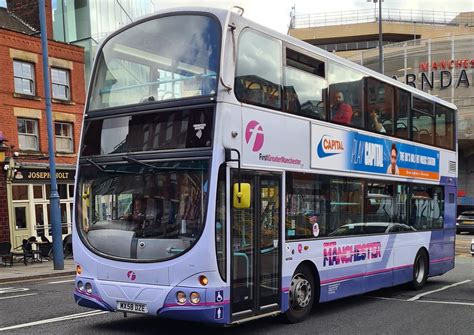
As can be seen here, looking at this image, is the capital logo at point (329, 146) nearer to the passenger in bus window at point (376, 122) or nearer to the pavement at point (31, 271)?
the passenger in bus window at point (376, 122)

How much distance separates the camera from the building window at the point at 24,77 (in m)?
22.5

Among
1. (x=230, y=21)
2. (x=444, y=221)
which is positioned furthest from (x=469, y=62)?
(x=230, y=21)

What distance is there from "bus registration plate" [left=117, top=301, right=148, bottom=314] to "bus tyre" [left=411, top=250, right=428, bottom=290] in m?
7.05

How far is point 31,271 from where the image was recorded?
16.3 metres

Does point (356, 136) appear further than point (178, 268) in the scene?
Yes

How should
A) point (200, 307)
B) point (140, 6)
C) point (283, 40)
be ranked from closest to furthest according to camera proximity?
point (200, 307)
point (283, 40)
point (140, 6)

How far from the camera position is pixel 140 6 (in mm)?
34969

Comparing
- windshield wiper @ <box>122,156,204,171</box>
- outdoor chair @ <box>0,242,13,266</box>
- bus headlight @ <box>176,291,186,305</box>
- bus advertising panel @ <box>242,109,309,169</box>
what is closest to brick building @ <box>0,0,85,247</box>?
outdoor chair @ <box>0,242,13,266</box>

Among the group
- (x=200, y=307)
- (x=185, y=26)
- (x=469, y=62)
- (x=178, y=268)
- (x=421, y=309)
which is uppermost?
(x=469, y=62)

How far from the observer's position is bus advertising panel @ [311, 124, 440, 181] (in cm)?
823

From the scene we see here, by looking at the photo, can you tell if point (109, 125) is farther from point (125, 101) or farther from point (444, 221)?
point (444, 221)

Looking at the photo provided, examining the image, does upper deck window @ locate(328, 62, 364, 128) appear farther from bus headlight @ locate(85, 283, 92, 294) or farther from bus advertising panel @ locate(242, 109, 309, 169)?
bus headlight @ locate(85, 283, 92, 294)

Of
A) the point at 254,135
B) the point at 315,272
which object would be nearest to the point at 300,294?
the point at 315,272

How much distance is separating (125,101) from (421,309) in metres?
6.21
